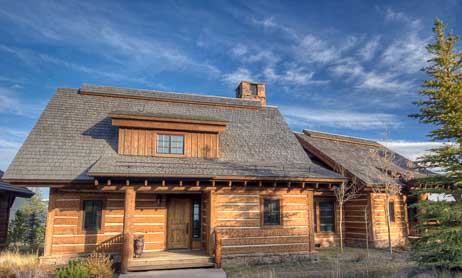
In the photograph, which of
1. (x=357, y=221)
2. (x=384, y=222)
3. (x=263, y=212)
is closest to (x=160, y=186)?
(x=263, y=212)

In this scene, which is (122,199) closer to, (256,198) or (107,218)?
(107,218)

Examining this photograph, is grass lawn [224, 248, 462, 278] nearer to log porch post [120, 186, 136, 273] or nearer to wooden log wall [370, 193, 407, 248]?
wooden log wall [370, 193, 407, 248]

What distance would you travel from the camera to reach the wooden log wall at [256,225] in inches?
469

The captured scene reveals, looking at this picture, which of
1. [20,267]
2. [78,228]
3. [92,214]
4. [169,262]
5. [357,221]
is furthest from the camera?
[357,221]

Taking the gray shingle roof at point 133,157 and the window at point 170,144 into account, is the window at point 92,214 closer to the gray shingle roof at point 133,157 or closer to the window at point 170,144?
the gray shingle roof at point 133,157

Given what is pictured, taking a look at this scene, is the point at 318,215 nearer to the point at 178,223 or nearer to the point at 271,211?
the point at 271,211

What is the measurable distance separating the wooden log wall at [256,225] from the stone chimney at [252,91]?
8.17 metres

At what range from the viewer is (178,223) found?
1264 cm

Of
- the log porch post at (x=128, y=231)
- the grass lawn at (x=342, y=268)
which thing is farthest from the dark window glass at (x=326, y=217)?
the log porch post at (x=128, y=231)

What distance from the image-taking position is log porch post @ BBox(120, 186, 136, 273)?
9.95 meters

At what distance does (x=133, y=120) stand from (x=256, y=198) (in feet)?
19.4

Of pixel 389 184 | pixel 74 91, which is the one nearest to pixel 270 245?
pixel 389 184

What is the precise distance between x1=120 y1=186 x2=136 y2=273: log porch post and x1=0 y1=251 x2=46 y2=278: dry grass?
2.30 metres

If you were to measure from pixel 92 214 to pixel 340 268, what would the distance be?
30.0 feet
